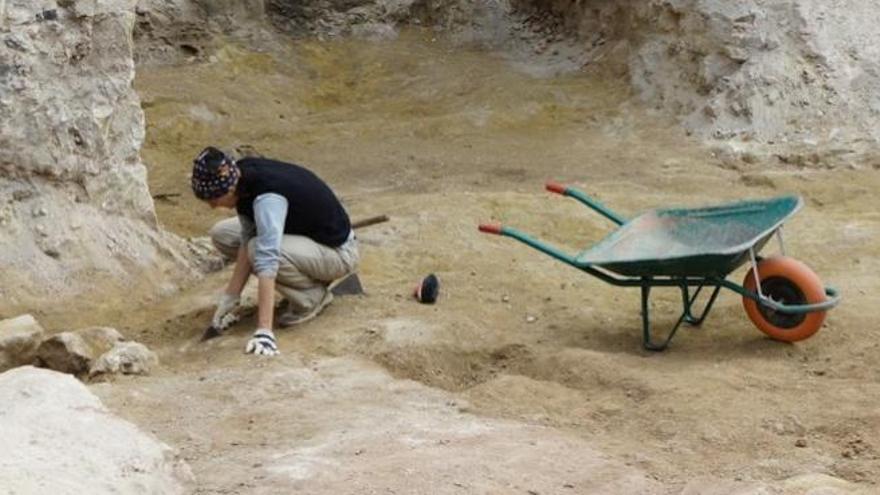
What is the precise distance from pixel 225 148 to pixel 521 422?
637 centimetres

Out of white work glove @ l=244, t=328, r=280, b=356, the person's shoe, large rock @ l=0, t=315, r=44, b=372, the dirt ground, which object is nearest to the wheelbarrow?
the dirt ground

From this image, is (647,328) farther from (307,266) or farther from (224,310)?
(224,310)

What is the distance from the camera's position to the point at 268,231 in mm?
5977

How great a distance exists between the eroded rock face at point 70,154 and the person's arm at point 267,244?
132 cm

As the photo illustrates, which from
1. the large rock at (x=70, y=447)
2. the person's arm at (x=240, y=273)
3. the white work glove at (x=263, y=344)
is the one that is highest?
the large rock at (x=70, y=447)

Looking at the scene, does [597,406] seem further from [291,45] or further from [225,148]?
[291,45]

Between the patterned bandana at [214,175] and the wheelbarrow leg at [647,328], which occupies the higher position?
the patterned bandana at [214,175]

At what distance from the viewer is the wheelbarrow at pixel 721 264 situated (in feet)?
18.4

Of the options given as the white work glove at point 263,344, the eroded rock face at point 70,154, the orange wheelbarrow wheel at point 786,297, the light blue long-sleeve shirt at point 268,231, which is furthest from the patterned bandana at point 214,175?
the orange wheelbarrow wheel at point 786,297

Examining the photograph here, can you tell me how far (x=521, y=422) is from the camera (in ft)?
15.7

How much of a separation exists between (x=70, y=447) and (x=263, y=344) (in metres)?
1.86

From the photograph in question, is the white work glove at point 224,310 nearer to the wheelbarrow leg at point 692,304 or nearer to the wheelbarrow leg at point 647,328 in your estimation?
the wheelbarrow leg at point 647,328

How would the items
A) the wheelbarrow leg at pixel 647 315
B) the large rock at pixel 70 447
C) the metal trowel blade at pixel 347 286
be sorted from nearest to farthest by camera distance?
the large rock at pixel 70 447 → the wheelbarrow leg at pixel 647 315 → the metal trowel blade at pixel 347 286

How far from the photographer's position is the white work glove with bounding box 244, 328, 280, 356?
570 centimetres
